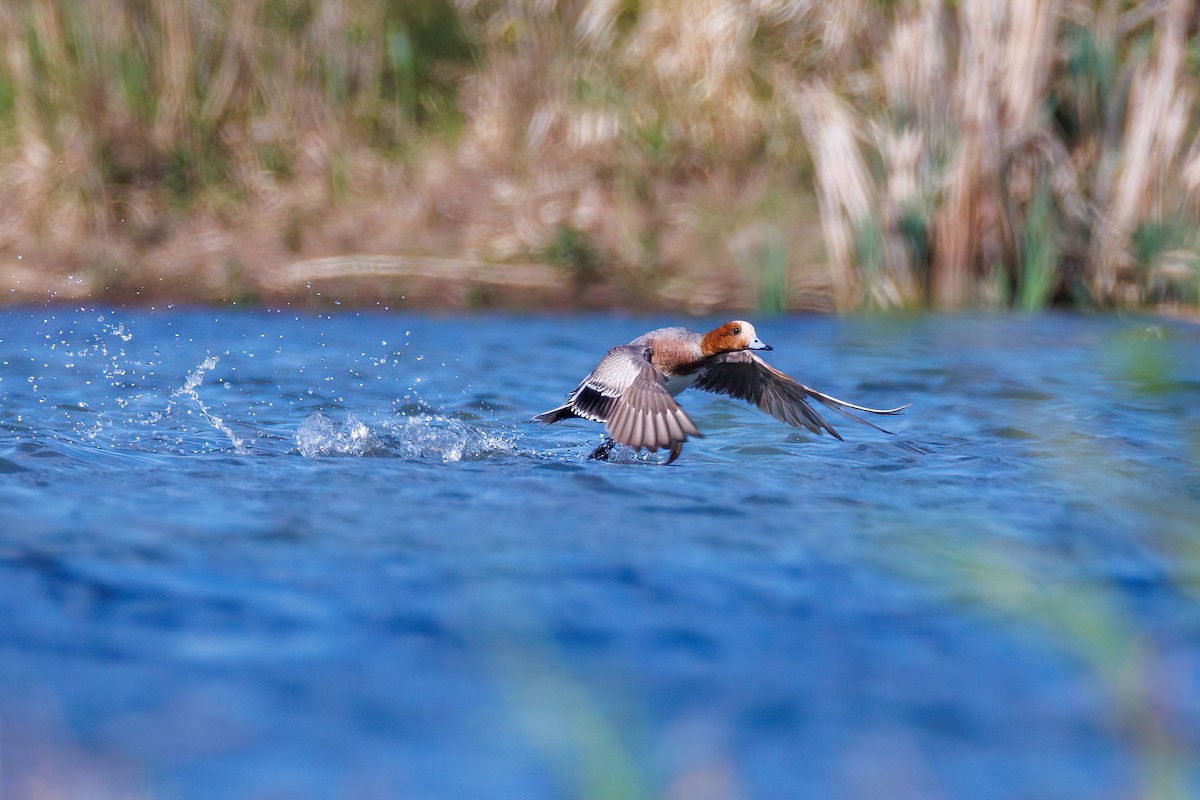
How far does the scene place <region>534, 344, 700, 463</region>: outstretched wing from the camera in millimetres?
4715

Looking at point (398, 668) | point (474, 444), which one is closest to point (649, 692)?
point (398, 668)

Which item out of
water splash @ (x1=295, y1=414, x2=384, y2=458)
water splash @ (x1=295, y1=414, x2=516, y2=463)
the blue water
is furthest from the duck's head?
water splash @ (x1=295, y1=414, x2=384, y2=458)

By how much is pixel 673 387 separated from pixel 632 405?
943mm

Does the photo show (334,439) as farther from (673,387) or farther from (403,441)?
(673,387)

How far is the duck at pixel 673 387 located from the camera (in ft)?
15.8

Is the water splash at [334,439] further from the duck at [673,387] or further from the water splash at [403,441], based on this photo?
the duck at [673,387]

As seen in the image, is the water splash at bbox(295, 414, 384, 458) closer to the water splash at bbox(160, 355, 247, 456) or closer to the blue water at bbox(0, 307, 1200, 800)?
the blue water at bbox(0, 307, 1200, 800)

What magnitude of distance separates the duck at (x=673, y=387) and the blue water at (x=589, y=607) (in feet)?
0.58

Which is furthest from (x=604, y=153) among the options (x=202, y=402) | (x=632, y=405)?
(x=632, y=405)

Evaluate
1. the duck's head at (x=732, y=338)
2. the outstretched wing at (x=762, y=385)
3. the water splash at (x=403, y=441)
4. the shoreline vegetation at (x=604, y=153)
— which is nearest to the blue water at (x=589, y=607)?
the water splash at (x=403, y=441)

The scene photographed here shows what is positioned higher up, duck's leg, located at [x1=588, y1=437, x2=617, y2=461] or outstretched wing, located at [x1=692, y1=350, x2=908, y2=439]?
outstretched wing, located at [x1=692, y1=350, x2=908, y2=439]

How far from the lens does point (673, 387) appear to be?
5891mm

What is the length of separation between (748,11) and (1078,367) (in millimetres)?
4567

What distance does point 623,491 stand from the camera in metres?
4.68
